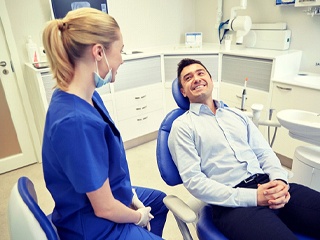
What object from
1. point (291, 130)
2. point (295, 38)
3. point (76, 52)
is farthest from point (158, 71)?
point (76, 52)

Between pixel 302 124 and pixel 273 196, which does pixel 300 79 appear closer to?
pixel 302 124

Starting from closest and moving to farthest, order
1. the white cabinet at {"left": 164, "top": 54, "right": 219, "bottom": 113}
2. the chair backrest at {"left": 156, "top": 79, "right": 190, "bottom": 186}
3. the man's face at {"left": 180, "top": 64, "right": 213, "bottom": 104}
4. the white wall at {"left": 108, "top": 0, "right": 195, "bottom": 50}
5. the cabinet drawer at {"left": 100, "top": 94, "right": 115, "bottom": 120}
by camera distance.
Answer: the chair backrest at {"left": 156, "top": 79, "right": 190, "bottom": 186} < the man's face at {"left": 180, "top": 64, "right": 213, "bottom": 104} < the cabinet drawer at {"left": 100, "top": 94, "right": 115, "bottom": 120} < the white cabinet at {"left": 164, "top": 54, "right": 219, "bottom": 113} < the white wall at {"left": 108, "top": 0, "right": 195, "bottom": 50}

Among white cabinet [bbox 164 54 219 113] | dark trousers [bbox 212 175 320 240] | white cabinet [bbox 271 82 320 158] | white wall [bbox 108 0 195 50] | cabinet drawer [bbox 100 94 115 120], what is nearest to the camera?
dark trousers [bbox 212 175 320 240]

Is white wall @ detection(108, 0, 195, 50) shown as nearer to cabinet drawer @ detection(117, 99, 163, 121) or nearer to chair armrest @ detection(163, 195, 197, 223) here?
cabinet drawer @ detection(117, 99, 163, 121)

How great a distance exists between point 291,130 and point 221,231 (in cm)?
77

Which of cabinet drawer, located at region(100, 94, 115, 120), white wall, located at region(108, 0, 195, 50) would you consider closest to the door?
cabinet drawer, located at region(100, 94, 115, 120)

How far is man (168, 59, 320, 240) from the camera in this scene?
106cm

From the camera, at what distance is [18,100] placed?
94.2 inches

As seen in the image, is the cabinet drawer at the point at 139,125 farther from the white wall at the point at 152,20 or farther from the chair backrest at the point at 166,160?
the chair backrest at the point at 166,160

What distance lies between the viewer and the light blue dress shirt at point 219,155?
3.71 ft

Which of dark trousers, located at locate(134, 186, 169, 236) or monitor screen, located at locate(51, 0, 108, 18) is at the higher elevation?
monitor screen, located at locate(51, 0, 108, 18)

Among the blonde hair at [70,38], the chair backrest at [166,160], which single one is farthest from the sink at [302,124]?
the blonde hair at [70,38]

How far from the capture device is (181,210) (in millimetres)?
1038

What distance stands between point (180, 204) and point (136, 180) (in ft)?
4.09
